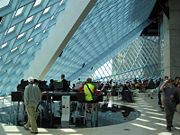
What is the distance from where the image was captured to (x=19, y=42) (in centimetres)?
1780

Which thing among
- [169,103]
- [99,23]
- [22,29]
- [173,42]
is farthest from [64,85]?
[173,42]

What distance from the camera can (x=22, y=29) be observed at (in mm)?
16234

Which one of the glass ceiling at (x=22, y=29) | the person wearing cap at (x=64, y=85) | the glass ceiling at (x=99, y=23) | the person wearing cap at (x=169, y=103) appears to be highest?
the glass ceiling at (x=99, y=23)

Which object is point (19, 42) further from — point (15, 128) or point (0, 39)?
point (15, 128)

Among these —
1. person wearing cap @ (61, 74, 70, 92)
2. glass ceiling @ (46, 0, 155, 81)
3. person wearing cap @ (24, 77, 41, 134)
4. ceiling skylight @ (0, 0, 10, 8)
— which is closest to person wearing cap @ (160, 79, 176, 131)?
person wearing cap @ (24, 77, 41, 134)

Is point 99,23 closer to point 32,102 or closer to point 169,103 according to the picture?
point 169,103

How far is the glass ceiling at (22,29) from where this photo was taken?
13.6 meters

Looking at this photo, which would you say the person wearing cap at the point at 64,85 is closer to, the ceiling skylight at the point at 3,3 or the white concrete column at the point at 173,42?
the ceiling skylight at the point at 3,3

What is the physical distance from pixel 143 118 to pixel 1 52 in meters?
7.65

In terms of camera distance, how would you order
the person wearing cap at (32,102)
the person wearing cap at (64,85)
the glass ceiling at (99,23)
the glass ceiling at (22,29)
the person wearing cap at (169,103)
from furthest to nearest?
1. the glass ceiling at (99,23)
2. the person wearing cap at (64,85)
3. the glass ceiling at (22,29)
4. the person wearing cap at (169,103)
5. the person wearing cap at (32,102)

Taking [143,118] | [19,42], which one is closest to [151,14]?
[19,42]

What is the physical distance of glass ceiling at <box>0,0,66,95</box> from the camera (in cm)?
1357

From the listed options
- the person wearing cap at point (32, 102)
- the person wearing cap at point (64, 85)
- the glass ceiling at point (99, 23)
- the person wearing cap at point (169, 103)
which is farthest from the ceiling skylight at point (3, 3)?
the glass ceiling at point (99, 23)

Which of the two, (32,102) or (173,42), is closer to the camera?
(32,102)
